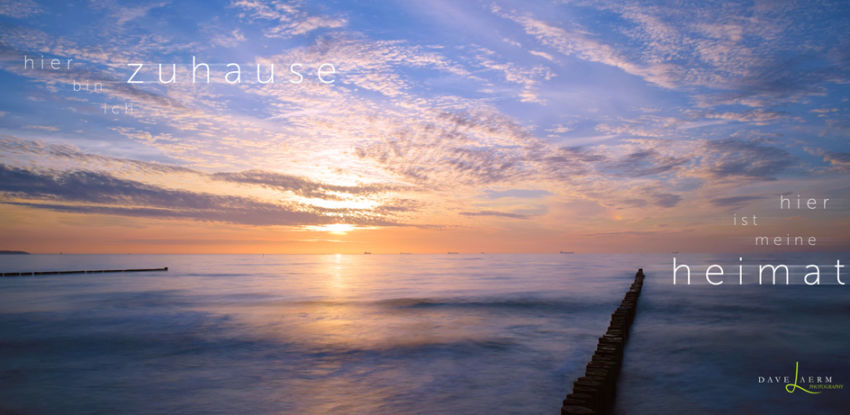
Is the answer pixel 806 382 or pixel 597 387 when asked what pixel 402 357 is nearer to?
pixel 597 387

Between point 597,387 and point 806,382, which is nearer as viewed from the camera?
point 597,387

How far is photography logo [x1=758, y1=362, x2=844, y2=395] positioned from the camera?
12.1 metres

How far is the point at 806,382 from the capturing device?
42.7 feet

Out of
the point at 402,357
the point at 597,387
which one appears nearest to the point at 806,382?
the point at 597,387

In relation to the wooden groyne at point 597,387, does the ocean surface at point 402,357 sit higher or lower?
lower

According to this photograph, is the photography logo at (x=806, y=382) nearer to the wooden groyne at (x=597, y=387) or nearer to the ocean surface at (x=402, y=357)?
the ocean surface at (x=402, y=357)

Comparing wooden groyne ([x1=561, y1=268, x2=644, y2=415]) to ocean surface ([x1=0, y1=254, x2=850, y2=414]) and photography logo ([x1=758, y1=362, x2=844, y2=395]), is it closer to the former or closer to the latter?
ocean surface ([x1=0, y1=254, x2=850, y2=414])

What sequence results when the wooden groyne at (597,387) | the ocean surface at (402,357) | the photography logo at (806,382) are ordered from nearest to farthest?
the wooden groyne at (597,387), the ocean surface at (402,357), the photography logo at (806,382)

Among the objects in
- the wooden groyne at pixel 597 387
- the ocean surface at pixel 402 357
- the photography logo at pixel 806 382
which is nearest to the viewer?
the wooden groyne at pixel 597 387

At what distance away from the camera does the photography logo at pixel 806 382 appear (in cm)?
1211

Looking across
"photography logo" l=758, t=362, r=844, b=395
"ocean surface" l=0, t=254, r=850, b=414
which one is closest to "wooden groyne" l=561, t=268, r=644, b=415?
"ocean surface" l=0, t=254, r=850, b=414

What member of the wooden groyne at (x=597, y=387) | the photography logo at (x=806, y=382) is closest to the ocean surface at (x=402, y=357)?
the photography logo at (x=806, y=382)

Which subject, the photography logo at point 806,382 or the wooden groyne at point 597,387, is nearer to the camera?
the wooden groyne at point 597,387

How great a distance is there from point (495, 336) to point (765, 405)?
10086mm
